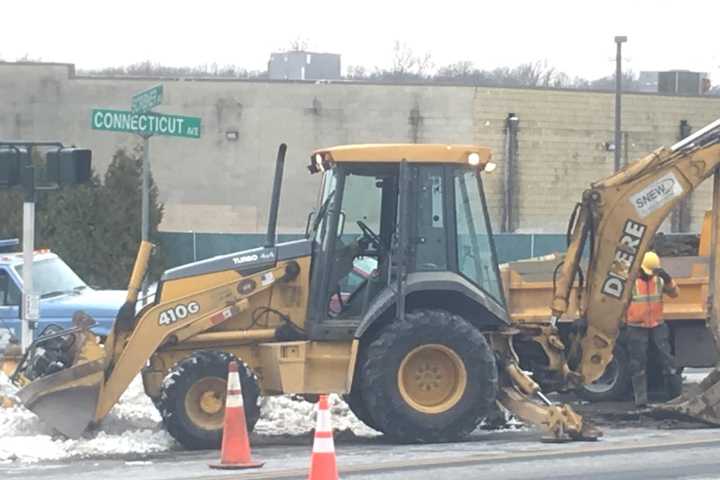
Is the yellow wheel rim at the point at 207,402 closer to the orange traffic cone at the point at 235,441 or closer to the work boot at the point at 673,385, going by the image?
the orange traffic cone at the point at 235,441

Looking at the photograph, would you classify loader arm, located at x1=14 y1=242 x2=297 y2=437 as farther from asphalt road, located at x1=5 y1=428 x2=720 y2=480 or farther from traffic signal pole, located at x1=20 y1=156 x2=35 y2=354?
traffic signal pole, located at x1=20 y1=156 x2=35 y2=354

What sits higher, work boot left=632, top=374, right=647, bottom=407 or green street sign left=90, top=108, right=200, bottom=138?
green street sign left=90, top=108, right=200, bottom=138

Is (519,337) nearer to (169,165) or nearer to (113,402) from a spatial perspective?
(113,402)

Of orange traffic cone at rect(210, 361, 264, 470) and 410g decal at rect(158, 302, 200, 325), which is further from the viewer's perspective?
410g decal at rect(158, 302, 200, 325)

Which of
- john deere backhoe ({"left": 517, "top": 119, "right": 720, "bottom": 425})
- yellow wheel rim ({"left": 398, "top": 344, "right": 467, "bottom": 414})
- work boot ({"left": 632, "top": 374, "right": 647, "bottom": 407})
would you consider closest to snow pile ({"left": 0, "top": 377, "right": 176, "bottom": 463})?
yellow wheel rim ({"left": 398, "top": 344, "right": 467, "bottom": 414})

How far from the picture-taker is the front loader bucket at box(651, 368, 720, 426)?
1360 centimetres

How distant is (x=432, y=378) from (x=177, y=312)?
2329 millimetres

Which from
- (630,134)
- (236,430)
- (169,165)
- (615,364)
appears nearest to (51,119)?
(169,165)

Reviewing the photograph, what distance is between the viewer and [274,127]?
149 ft

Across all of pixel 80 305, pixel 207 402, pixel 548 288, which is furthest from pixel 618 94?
pixel 207 402

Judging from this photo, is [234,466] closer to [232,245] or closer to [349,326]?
[349,326]

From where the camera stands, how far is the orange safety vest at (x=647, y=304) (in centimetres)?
1575

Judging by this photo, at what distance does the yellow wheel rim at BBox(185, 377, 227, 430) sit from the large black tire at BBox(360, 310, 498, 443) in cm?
125

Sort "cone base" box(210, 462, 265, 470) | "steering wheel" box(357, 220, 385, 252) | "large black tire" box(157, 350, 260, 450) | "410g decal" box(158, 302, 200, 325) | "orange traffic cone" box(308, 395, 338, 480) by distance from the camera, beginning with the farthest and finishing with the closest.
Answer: "steering wheel" box(357, 220, 385, 252), "410g decal" box(158, 302, 200, 325), "large black tire" box(157, 350, 260, 450), "cone base" box(210, 462, 265, 470), "orange traffic cone" box(308, 395, 338, 480)
